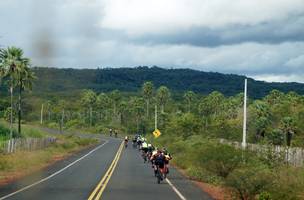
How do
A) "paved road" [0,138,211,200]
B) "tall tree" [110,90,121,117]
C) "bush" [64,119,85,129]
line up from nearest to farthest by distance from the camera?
"paved road" [0,138,211,200] < "bush" [64,119,85,129] < "tall tree" [110,90,121,117]

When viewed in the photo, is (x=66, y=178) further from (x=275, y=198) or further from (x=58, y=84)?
(x=58, y=84)

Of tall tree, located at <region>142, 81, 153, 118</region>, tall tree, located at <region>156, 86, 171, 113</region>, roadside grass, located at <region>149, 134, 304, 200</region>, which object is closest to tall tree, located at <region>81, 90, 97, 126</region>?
tall tree, located at <region>142, 81, 153, 118</region>

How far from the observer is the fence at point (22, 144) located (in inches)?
1896

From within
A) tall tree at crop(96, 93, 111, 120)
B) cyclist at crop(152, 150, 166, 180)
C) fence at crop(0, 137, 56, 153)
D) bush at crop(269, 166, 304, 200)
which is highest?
tall tree at crop(96, 93, 111, 120)

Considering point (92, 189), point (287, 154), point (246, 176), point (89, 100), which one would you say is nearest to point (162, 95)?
point (89, 100)

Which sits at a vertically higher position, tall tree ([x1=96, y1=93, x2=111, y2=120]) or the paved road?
tall tree ([x1=96, y1=93, x2=111, y2=120])

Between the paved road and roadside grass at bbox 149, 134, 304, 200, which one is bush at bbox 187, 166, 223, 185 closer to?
roadside grass at bbox 149, 134, 304, 200

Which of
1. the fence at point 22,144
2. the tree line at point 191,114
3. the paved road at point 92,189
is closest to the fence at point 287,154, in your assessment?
the paved road at point 92,189

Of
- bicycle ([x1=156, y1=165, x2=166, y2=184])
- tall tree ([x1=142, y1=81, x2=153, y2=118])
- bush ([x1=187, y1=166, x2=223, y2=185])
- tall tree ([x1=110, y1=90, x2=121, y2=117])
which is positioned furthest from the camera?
tall tree ([x1=110, y1=90, x2=121, y2=117])

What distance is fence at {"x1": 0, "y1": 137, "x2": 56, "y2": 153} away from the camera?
48.2 meters

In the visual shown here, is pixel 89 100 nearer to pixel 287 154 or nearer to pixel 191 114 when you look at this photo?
pixel 191 114

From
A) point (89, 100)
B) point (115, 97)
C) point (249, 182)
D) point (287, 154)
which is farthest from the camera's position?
point (115, 97)

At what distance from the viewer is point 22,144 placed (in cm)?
5400

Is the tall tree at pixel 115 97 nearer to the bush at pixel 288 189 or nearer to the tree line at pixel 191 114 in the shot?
the tree line at pixel 191 114
